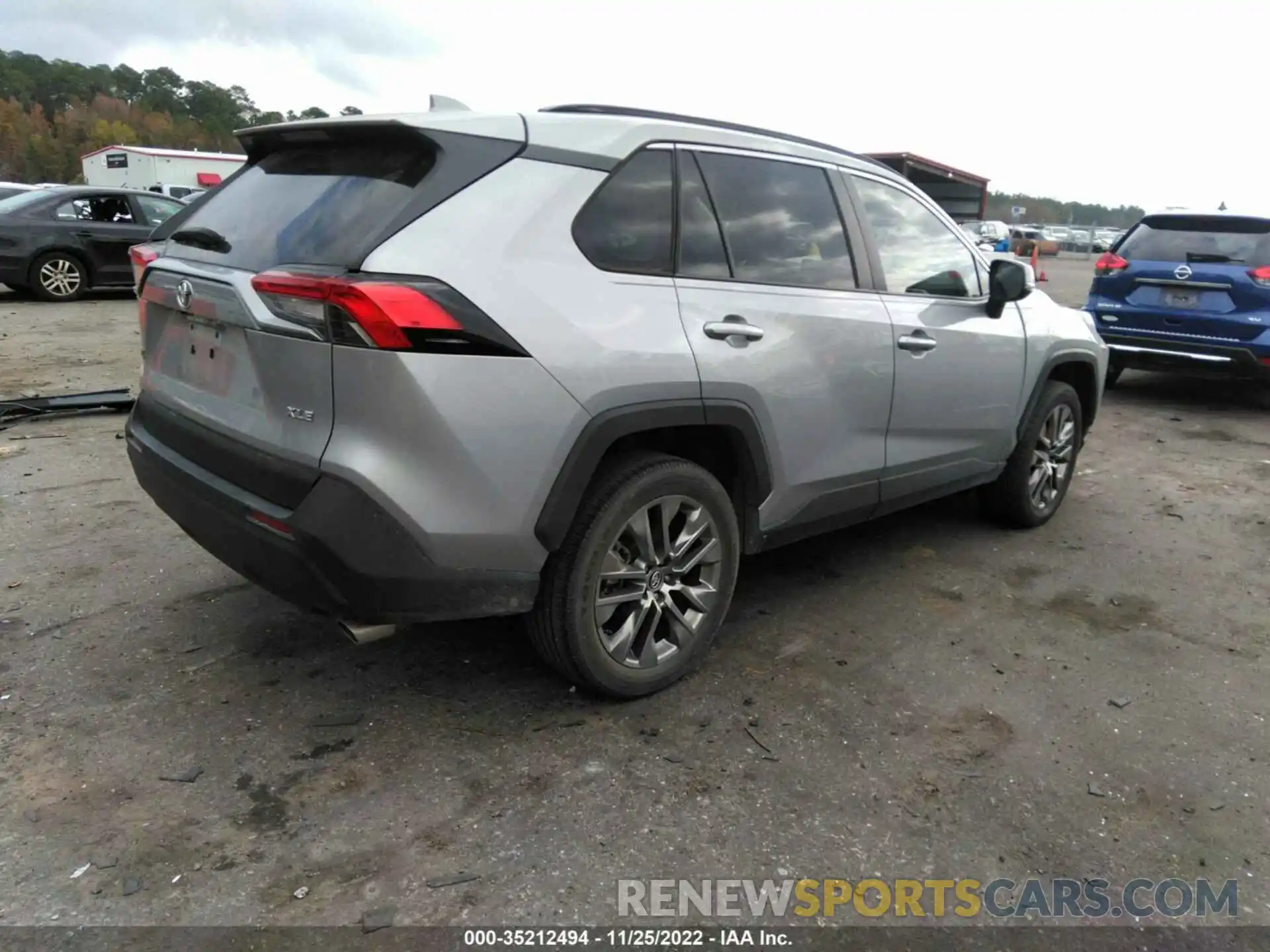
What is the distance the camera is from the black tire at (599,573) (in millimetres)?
2721

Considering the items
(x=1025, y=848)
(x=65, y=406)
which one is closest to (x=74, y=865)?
(x=1025, y=848)

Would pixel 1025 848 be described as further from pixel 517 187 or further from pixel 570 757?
pixel 517 187

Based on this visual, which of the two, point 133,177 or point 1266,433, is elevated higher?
point 133,177

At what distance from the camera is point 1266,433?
24.3 ft

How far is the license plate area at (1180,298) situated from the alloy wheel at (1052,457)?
382 cm

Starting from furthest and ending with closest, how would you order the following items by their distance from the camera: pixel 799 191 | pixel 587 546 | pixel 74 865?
pixel 799 191
pixel 587 546
pixel 74 865

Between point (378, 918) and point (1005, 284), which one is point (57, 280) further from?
point (378, 918)

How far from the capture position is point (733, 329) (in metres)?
2.99

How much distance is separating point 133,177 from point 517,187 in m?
45.2

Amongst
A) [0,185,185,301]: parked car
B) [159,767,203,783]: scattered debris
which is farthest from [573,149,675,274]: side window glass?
[0,185,185,301]: parked car

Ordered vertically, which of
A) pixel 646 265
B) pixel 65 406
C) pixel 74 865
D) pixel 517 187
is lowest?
pixel 74 865

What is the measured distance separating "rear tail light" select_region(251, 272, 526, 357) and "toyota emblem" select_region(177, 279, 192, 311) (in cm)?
49

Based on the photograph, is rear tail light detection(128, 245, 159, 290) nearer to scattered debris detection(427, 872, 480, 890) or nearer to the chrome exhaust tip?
the chrome exhaust tip

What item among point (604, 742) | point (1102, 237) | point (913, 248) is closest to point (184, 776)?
point (604, 742)
